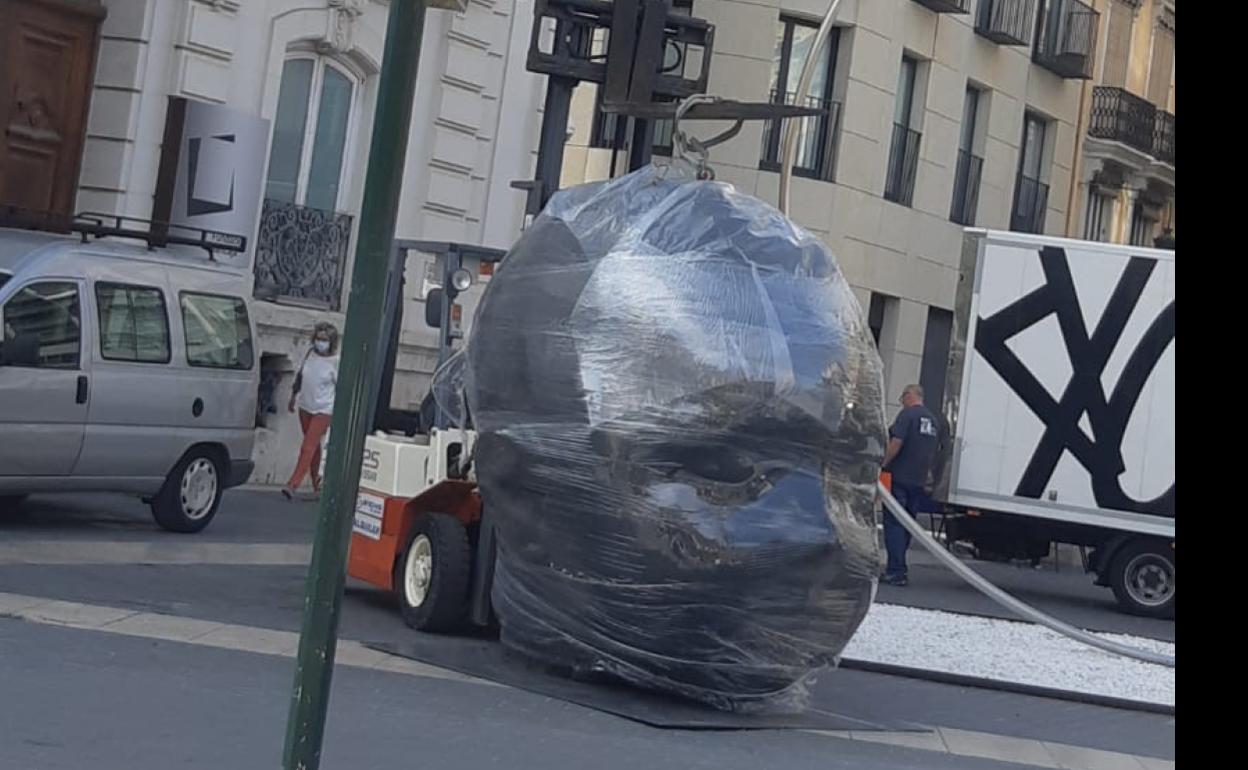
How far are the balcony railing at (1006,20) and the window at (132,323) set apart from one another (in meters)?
20.0

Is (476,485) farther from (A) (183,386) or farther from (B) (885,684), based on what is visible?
(A) (183,386)

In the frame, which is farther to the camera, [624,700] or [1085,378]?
[1085,378]

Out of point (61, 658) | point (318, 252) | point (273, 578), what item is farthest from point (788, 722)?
point (318, 252)

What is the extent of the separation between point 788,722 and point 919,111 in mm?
21952

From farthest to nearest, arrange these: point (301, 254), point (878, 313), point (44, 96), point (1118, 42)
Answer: point (1118, 42) → point (878, 313) → point (301, 254) → point (44, 96)

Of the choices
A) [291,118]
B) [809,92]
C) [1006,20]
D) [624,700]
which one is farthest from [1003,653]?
[1006,20]

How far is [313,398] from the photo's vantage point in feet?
64.0

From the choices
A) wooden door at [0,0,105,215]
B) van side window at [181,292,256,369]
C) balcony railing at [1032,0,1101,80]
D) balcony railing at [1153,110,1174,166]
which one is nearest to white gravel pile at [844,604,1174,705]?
van side window at [181,292,256,369]

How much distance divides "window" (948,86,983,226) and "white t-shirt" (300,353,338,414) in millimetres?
15331

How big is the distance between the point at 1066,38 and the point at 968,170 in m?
3.17

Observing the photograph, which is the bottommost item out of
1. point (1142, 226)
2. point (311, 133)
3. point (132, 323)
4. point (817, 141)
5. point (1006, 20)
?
point (132, 323)

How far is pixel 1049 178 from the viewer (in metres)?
35.5

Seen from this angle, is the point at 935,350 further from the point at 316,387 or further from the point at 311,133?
the point at 316,387

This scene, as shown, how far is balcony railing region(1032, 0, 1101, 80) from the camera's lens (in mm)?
34000
